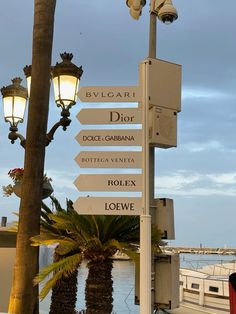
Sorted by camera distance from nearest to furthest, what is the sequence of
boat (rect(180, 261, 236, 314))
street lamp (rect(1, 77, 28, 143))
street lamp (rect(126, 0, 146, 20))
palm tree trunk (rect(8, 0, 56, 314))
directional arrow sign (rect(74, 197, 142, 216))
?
directional arrow sign (rect(74, 197, 142, 216)), street lamp (rect(126, 0, 146, 20)), palm tree trunk (rect(8, 0, 56, 314)), street lamp (rect(1, 77, 28, 143)), boat (rect(180, 261, 236, 314))

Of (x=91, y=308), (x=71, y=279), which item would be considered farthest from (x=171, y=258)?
(x=71, y=279)

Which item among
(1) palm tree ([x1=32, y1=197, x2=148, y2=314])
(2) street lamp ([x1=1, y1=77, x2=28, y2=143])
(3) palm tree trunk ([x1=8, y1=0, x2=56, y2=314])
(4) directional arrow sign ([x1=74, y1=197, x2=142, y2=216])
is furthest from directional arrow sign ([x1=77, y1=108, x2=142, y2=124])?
(2) street lamp ([x1=1, y1=77, x2=28, y2=143])

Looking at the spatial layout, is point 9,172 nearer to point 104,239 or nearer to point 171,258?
point 104,239

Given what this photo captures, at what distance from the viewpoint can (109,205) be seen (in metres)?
3.60

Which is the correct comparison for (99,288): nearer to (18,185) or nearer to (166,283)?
(18,185)

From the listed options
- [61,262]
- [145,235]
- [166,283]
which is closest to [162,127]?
[145,235]

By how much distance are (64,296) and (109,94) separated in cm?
397

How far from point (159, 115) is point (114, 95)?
0.42 meters

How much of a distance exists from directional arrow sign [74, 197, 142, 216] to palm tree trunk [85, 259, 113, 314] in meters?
2.61

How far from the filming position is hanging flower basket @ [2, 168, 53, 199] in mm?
7098

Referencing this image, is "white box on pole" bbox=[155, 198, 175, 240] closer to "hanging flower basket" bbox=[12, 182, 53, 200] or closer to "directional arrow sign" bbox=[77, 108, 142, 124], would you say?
"directional arrow sign" bbox=[77, 108, 142, 124]

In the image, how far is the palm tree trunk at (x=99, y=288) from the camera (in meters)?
6.12

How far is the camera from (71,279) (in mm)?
6965

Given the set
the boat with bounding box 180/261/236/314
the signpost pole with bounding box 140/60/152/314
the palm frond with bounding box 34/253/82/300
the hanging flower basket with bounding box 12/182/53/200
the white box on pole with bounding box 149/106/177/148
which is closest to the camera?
the signpost pole with bounding box 140/60/152/314
